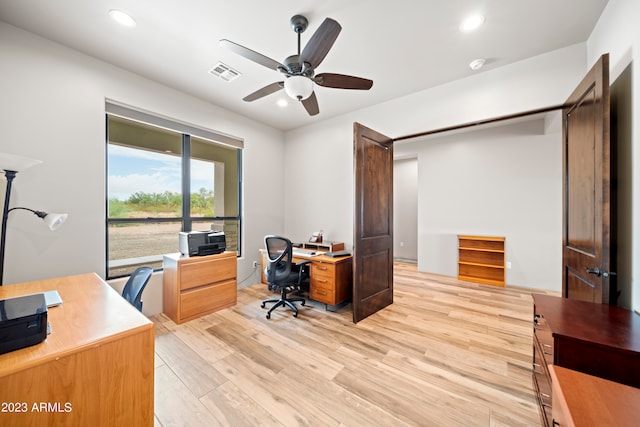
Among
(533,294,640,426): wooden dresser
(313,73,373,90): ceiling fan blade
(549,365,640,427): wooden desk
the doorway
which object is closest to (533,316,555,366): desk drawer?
(533,294,640,426): wooden dresser

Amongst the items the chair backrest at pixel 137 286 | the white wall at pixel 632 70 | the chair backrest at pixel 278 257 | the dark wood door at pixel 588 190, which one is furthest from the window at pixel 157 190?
the white wall at pixel 632 70

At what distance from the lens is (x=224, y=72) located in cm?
267

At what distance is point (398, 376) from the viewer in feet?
5.98

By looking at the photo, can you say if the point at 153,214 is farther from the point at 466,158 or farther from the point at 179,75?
the point at 466,158

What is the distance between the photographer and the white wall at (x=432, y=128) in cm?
230

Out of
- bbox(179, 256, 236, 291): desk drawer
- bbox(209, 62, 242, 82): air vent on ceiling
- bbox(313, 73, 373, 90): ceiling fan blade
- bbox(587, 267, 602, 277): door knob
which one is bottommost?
bbox(179, 256, 236, 291): desk drawer

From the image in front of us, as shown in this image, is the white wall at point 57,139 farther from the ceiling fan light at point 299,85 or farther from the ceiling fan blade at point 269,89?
the ceiling fan light at point 299,85

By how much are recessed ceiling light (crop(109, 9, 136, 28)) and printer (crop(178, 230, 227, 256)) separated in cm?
211

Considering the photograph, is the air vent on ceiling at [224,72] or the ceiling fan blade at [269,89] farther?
the air vent on ceiling at [224,72]

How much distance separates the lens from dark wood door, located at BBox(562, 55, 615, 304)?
4.67ft

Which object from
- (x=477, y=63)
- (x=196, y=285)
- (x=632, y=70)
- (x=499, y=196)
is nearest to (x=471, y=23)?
(x=477, y=63)

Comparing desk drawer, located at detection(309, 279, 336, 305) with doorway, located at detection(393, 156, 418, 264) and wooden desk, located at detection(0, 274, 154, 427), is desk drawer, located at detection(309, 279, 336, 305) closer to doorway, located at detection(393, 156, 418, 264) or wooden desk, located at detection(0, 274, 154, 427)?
wooden desk, located at detection(0, 274, 154, 427)

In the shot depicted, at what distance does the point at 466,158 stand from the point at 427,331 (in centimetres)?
355

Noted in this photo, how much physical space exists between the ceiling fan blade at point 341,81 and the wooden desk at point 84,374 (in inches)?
82.4
